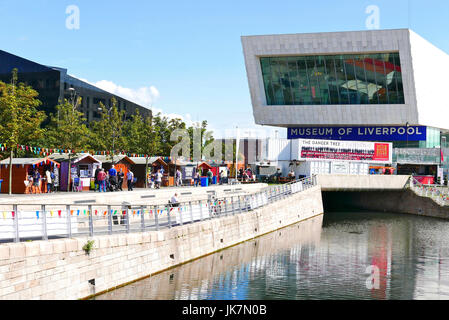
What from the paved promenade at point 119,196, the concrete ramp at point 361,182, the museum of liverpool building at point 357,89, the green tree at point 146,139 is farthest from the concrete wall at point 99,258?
the museum of liverpool building at point 357,89

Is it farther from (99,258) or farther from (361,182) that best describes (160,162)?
(99,258)

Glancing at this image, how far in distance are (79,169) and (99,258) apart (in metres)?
19.0

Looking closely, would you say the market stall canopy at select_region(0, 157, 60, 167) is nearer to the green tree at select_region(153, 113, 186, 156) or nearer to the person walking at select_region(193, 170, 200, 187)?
the person walking at select_region(193, 170, 200, 187)

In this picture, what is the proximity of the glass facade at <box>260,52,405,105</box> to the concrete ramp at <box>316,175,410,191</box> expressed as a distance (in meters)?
24.4

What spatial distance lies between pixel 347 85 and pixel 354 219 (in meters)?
32.2

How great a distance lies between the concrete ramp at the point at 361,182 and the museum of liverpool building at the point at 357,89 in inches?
660

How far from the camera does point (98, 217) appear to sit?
23094mm

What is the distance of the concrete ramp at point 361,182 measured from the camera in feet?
167

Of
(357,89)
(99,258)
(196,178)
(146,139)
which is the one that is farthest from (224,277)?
(357,89)

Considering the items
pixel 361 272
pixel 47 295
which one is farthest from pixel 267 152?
pixel 47 295

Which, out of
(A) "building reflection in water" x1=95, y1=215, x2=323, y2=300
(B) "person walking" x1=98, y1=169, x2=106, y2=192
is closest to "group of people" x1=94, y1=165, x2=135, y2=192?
(B) "person walking" x1=98, y1=169, x2=106, y2=192

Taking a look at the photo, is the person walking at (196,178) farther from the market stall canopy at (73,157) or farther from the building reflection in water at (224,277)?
the building reflection in water at (224,277)

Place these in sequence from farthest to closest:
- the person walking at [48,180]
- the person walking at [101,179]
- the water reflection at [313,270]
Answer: the person walking at [101,179] < the person walking at [48,180] < the water reflection at [313,270]

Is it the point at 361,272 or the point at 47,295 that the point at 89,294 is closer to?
the point at 47,295
